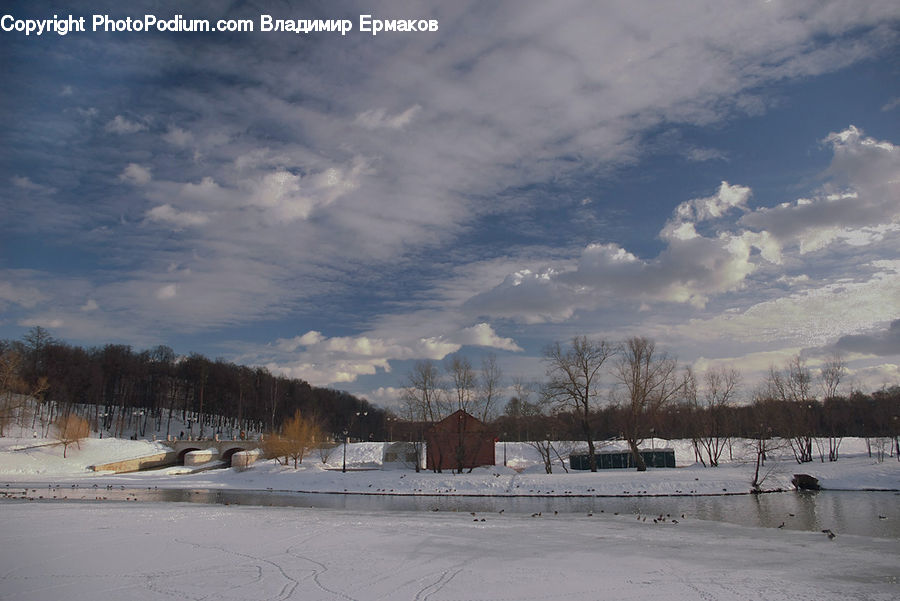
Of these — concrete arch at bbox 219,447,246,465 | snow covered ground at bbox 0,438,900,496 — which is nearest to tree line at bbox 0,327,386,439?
concrete arch at bbox 219,447,246,465

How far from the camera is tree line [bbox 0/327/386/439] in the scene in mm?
94500

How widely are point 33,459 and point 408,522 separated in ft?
214

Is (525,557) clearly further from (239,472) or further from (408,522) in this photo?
(239,472)

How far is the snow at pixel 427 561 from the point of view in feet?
39.6

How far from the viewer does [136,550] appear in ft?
55.7

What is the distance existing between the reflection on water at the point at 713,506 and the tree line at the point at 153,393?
55.7 metres

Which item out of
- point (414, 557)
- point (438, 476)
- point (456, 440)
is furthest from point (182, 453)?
point (414, 557)

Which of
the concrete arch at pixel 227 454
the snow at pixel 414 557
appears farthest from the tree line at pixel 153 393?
the snow at pixel 414 557

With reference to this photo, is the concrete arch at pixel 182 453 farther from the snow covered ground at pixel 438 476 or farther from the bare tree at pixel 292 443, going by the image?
the bare tree at pixel 292 443

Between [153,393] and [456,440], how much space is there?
8314 cm

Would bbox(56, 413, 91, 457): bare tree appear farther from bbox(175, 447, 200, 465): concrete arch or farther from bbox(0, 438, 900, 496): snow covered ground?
bbox(175, 447, 200, 465): concrete arch

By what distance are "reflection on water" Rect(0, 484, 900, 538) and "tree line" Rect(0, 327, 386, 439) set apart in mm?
55726

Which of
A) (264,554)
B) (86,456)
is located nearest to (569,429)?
(264,554)

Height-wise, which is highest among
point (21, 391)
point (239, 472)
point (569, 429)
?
point (21, 391)
